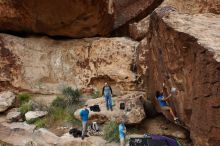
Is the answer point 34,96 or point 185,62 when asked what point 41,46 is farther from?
point 185,62

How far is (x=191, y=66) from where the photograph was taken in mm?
10328

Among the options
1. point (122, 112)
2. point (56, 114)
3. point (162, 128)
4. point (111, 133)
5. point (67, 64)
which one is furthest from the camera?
point (67, 64)

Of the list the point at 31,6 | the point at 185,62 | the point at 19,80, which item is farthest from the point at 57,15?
the point at 185,62

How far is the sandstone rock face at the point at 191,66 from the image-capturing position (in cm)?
898

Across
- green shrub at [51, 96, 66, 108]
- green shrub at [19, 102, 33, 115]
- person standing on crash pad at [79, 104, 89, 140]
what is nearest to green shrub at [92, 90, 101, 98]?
green shrub at [51, 96, 66, 108]

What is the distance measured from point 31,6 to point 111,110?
6.33 meters

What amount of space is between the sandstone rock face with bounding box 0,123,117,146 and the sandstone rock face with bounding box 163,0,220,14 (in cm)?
790

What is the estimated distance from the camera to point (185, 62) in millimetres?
10797

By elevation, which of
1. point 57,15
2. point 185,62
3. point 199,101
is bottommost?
point 199,101

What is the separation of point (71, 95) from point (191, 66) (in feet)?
21.8

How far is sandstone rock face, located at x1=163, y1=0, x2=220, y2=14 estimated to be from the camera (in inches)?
671

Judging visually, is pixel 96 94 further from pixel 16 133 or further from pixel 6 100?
pixel 16 133

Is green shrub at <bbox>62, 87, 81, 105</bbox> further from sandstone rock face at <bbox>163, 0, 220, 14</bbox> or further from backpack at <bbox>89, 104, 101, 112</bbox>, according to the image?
sandstone rock face at <bbox>163, 0, 220, 14</bbox>

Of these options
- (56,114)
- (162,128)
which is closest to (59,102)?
(56,114)
